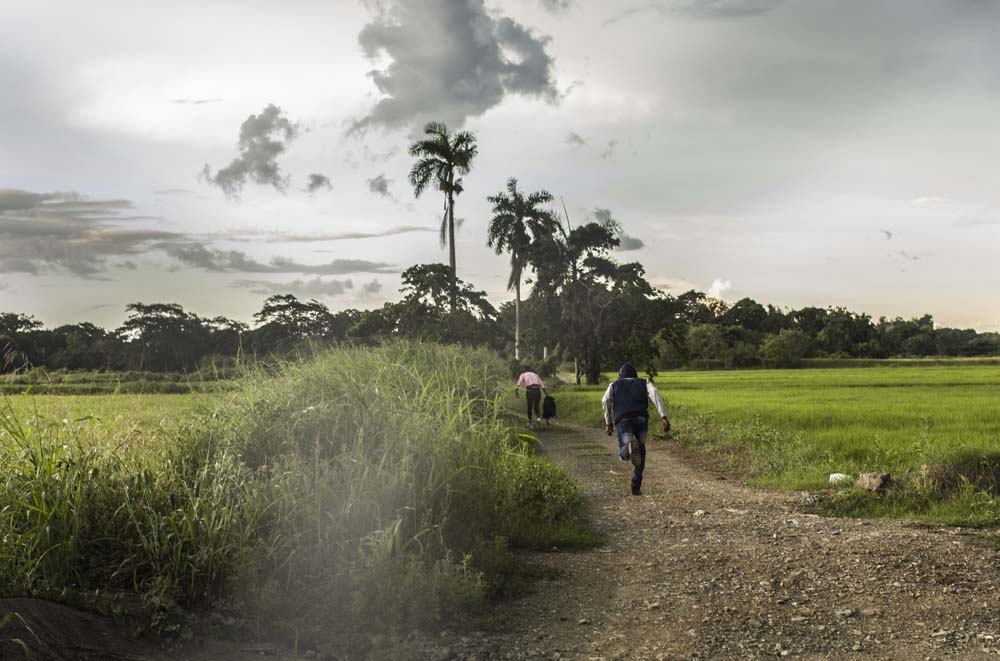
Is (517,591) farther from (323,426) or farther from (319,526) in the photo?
(323,426)

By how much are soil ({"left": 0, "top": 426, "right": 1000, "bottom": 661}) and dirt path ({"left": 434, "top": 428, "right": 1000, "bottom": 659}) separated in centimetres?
2

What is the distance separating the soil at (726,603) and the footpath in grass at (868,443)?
1287 mm

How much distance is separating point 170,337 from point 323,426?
2375cm

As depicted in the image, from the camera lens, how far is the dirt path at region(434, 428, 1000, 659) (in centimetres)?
568

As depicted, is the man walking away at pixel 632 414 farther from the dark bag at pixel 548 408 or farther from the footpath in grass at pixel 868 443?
the dark bag at pixel 548 408

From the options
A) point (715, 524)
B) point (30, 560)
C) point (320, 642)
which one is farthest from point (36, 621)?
point (715, 524)

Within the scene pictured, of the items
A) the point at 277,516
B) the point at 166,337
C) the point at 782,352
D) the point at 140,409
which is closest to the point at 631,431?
the point at 277,516

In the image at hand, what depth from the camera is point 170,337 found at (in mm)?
28594

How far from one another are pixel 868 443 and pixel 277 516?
41.2 feet

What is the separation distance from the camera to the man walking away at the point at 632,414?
1159 centimetres

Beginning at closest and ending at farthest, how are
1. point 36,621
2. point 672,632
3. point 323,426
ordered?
1. point 36,621
2. point 672,632
3. point 323,426

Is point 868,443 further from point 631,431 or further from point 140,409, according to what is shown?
point 140,409

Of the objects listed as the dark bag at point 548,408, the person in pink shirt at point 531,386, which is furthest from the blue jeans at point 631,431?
the dark bag at point 548,408

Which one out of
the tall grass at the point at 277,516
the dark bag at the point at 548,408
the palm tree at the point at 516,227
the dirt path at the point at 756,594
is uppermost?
the palm tree at the point at 516,227
